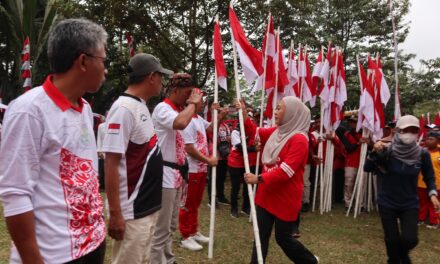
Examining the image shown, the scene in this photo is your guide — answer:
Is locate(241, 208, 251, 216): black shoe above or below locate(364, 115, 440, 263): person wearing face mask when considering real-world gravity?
below

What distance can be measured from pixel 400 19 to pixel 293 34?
26.3 feet

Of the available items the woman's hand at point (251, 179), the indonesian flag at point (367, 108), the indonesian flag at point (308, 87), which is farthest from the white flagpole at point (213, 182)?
the indonesian flag at point (367, 108)

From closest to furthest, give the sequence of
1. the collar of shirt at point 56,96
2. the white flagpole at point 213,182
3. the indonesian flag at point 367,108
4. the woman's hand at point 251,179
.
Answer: the collar of shirt at point 56,96 < the woman's hand at point 251,179 < the white flagpole at point 213,182 < the indonesian flag at point 367,108

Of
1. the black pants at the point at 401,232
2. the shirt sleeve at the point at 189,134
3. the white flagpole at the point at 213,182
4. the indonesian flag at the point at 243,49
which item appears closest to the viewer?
the black pants at the point at 401,232

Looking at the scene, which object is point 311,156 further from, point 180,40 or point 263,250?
point 180,40

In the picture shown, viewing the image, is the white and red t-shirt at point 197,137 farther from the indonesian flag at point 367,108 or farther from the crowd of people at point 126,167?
the indonesian flag at point 367,108

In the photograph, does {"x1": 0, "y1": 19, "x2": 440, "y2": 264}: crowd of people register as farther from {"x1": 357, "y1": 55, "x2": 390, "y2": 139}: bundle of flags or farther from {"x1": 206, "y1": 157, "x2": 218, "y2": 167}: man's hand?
{"x1": 357, "y1": 55, "x2": 390, "y2": 139}: bundle of flags

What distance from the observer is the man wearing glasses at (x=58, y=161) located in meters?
1.51

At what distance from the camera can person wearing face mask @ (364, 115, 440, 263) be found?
14.0 ft

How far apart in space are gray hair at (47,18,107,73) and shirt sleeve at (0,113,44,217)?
31cm

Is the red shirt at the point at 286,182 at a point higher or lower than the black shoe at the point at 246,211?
higher

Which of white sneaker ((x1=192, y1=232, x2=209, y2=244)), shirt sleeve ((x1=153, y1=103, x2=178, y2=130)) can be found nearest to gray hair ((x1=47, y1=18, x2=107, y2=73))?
shirt sleeve ((x1=153, y1=103, x2=178, y2=130))

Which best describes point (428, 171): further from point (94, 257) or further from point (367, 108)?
point (94, 257)

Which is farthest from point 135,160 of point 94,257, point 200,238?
point 200,238
